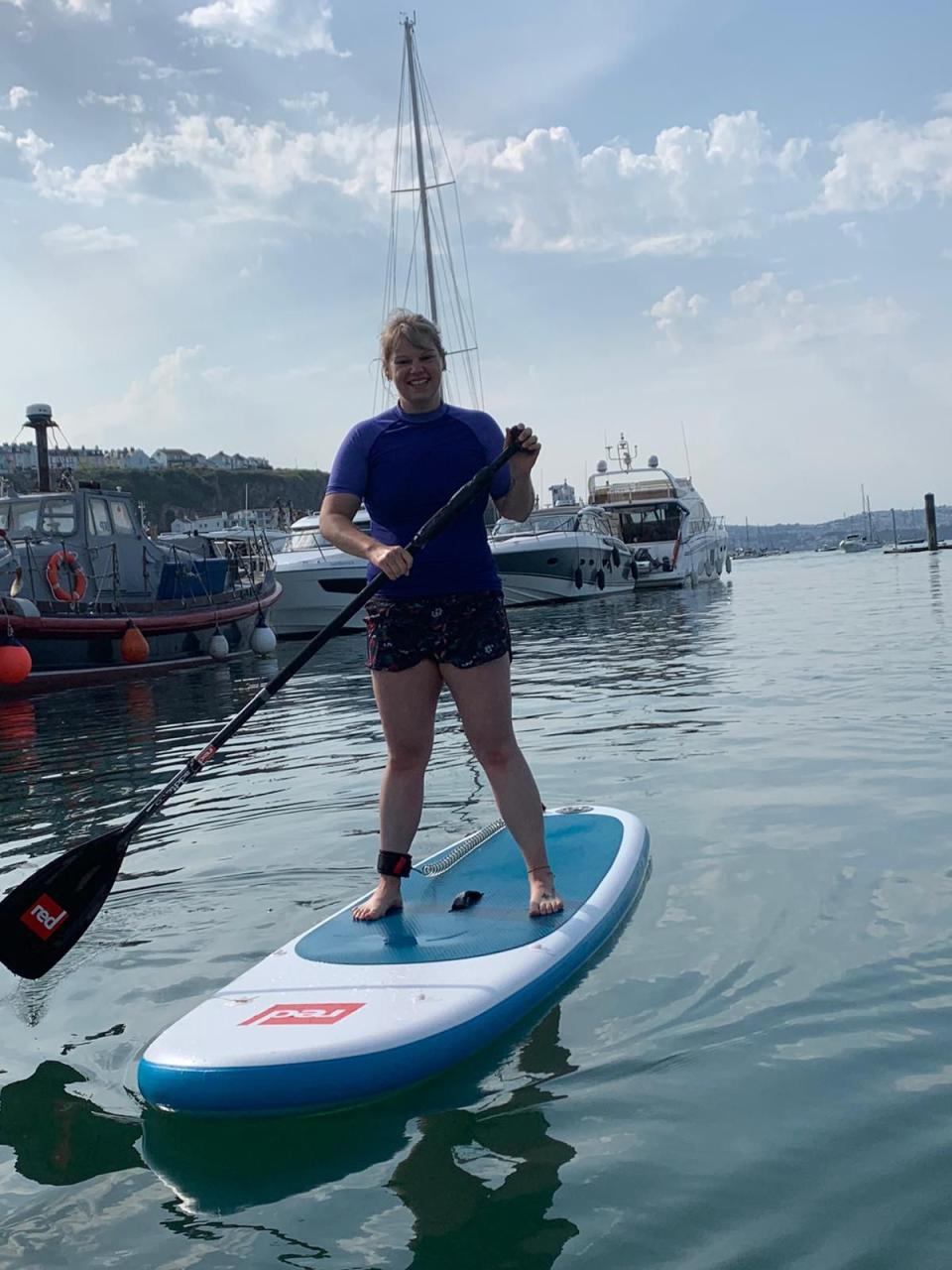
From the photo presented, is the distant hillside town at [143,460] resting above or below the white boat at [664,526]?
above

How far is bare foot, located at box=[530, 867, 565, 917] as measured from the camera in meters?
3.82

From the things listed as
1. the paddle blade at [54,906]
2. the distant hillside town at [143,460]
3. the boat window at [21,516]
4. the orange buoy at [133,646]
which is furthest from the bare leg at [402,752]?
the distant hillside town at [143,460]

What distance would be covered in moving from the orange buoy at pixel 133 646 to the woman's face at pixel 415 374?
1448 cm

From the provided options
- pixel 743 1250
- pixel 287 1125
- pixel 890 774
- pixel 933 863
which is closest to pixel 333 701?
pixel 890 774

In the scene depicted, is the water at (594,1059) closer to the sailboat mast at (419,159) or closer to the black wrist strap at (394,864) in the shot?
the black wrist strap at (394,864)

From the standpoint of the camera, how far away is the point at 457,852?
462cm

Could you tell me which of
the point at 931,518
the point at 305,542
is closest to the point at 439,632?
the point at 305,542

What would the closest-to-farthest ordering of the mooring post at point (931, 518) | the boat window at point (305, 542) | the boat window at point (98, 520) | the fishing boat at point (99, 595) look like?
the fishing boat at point (99, 595), the boat window at point (98, 520), the boat window at point (305, 542), the mooring post at point (931, 518)

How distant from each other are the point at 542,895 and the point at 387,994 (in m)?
0.85

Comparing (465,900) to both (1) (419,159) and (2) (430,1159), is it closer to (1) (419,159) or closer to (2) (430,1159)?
(2) (430,1159)

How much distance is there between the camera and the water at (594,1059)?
2.28 meters

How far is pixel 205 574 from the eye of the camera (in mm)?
21438

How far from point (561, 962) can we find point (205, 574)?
1880 centimetres

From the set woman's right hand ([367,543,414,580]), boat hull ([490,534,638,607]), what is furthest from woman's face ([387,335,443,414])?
boat hull ([490,534,638,607])
